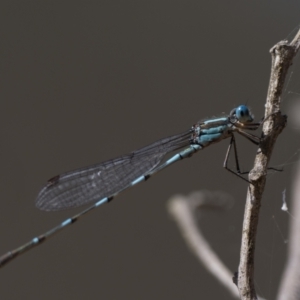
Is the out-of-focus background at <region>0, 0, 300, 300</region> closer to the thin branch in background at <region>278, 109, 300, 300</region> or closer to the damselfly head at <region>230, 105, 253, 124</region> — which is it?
the damselfly head at <region>230, 105, 253, 124</region>

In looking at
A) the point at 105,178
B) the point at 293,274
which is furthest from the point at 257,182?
the point at 105,178

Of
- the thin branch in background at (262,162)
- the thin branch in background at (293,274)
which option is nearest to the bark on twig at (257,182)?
the thin branch in background at (262,162)

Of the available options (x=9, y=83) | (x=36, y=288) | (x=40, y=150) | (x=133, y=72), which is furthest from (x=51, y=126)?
(x=36, y=288)

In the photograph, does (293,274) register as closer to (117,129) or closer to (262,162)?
(262,162)

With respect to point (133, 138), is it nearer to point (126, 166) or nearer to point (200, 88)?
point (200, 88)

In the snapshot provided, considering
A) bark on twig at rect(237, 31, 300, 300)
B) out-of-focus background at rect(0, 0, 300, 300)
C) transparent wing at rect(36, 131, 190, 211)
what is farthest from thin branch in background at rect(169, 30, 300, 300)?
out-of-focus background at rect(0, 0, 300, 300)

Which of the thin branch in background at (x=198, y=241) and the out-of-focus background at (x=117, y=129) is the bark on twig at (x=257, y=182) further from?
the out-of-focus background at (x=117, y=129)

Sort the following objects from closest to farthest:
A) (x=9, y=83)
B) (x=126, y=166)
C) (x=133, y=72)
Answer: (x=126, y=166), (x=9, y=83), (x=133, y=72)
